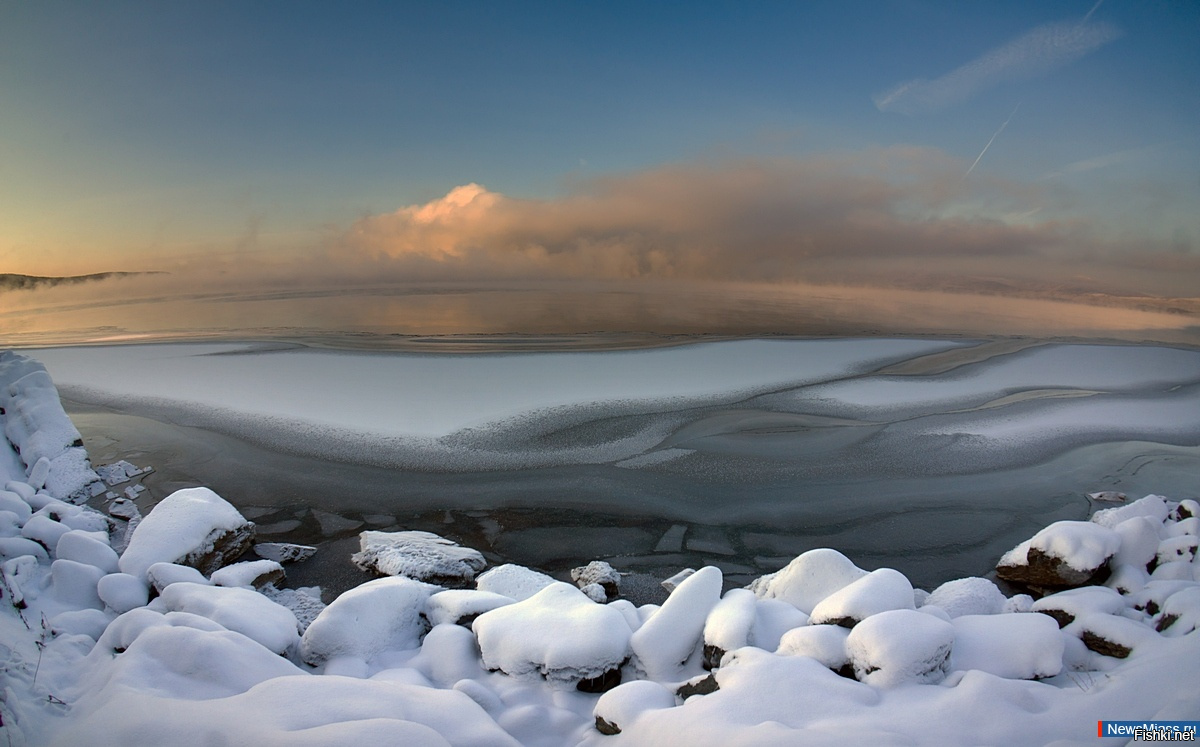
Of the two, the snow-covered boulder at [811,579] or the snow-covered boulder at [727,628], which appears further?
the snow-covered boulder at [811,579]

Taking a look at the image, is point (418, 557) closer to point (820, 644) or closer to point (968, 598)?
point (820, 644)

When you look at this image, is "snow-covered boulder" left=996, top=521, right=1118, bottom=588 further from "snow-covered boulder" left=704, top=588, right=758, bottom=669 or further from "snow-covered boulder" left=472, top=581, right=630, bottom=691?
"snow-covered boulder" left=472, top=581, right=630, bottom=691

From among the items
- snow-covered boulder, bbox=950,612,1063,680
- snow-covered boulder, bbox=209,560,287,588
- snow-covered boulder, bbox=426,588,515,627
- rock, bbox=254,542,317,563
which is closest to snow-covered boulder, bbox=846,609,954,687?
snow-covered boulder, bbox=950,612,1063,680

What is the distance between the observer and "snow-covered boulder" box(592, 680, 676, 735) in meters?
2.77

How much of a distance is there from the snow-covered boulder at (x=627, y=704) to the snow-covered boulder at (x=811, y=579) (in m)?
1.51

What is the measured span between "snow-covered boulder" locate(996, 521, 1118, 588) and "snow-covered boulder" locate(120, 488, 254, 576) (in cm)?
642

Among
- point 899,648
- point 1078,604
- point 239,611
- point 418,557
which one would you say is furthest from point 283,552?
point 1078,604

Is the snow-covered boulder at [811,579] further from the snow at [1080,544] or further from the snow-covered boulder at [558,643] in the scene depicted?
the snow at [1080,544]

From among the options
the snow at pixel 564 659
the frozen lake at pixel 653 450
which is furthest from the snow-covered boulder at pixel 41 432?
the snow at pixel 564 659

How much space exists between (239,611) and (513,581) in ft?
5.95

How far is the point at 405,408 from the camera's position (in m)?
9.68

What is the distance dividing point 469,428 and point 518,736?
597 centimetres

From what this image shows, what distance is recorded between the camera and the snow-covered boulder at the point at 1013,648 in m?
3.14

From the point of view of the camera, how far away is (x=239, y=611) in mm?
3541
